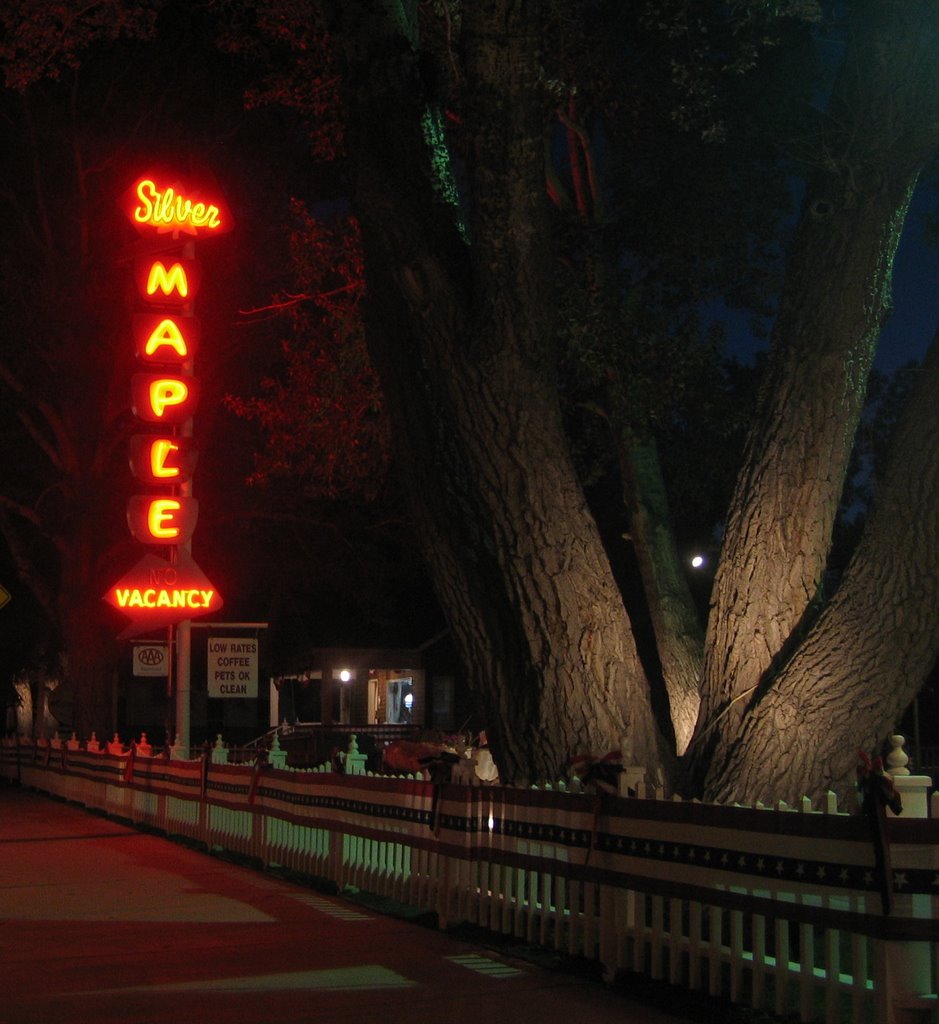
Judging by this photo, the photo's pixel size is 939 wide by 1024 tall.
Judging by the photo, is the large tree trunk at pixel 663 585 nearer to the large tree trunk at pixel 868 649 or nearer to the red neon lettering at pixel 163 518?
the large tree trunk at pixel 868 649

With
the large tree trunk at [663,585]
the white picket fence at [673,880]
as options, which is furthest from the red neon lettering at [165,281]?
the white picket fence at [673,880]

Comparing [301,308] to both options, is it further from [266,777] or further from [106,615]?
[106,615]

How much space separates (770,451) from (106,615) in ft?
84.7

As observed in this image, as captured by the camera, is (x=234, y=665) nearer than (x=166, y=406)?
Yes

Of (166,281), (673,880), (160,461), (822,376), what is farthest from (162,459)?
(673,880)

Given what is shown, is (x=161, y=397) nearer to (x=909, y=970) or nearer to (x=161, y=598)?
(x=161, y=598)

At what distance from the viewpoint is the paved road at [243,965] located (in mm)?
7523

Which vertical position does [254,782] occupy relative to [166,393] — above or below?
below

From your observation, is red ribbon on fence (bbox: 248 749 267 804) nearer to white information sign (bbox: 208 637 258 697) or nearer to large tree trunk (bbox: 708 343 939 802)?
white information sign (bbox: 208 637 258 697)

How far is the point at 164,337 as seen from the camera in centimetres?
2256

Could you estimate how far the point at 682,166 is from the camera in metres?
15.4

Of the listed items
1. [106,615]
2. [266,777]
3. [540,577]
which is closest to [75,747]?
[106,615]

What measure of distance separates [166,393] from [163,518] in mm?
1917

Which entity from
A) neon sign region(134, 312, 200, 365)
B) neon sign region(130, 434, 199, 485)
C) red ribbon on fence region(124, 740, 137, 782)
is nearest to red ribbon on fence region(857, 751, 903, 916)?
red ribbon on fence region(124, 740, 137, 782)
